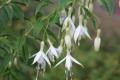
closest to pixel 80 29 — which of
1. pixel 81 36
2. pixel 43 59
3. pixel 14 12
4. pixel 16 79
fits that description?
pixel 81 36

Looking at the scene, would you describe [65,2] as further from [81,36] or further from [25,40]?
[25,40]

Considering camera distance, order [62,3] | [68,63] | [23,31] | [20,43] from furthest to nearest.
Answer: [23,31] < [20,43] < [68,63] < [62,3]

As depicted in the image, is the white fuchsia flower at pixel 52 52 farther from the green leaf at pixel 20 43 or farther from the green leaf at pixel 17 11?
the green leaf at pixel 17 11

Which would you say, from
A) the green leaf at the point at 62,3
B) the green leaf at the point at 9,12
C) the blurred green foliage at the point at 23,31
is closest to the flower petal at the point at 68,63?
the blurred green foliage at the point at 23,31

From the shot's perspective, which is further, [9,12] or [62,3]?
[9,12]

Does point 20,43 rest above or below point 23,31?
above

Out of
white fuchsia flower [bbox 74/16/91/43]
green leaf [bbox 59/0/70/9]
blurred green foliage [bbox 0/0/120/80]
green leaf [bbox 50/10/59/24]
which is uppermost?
green leaf [bbox 59/0/70/9]

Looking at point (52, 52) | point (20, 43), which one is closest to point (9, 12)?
point (20, 43)

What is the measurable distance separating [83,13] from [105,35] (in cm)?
467

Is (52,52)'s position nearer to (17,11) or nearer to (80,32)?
(80,32)

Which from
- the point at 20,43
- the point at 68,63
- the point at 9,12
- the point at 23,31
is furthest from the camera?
the point at 23,31

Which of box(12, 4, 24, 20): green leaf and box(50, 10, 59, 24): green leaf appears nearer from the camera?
box(50, 10, 59, 24): green leaf

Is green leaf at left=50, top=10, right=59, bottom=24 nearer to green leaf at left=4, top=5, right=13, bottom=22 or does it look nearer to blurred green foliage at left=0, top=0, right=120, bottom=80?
blurred green foliage at left=0, top=0, right=120, bottom=80

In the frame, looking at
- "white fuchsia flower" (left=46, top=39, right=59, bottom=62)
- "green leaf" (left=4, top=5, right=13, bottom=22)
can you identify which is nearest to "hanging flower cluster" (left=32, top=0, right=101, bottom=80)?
"white fuchsia flower" (left=46, top=39, right=59, bottom=62)
